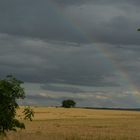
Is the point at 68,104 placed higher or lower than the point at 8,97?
higher

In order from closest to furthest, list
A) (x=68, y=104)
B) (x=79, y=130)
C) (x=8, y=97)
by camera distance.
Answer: (x=8, y=97), (x=79, y=130), (x=68, y=104)

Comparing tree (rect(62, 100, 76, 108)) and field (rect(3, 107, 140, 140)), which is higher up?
tree (rect(62, 100, 76, 108))

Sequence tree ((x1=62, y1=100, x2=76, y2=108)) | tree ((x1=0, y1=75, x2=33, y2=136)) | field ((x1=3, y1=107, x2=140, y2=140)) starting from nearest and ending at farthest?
tree ((x1=0, y1=75, x2=33, y2=136)) → field ((x1=3, y1=107, x2=140, y2=140)) → tree ((x1=62, y1=100, x2=76, y2=108))

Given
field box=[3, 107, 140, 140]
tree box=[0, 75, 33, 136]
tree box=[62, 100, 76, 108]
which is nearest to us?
tree box=[0, 75, 33, 136]

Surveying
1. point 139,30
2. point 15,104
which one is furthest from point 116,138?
point 139,30

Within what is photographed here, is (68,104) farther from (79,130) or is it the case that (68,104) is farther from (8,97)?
(8,97)

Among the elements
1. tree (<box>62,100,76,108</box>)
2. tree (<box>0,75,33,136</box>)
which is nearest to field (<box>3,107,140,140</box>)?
tree (<box>0,75,33,136</box>)

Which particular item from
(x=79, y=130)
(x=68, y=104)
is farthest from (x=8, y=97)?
(x=68, y=104)

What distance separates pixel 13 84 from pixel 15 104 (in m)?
1.03

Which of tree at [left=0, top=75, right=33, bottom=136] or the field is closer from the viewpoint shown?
tree at [left=0, top=75, right=33, bottom=136]

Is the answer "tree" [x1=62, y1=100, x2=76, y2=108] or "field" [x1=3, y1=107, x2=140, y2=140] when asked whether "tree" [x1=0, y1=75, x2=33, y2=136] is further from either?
"tree" [x1=62, y1=100, x2=76, y2=108]

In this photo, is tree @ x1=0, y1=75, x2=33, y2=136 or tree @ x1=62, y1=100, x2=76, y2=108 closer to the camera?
tree @ x1=0, y1=75, x2=33, y2=136

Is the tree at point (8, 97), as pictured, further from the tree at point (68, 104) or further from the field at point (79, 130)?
→ the tree at point (68, 104)

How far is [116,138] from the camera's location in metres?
31.3
